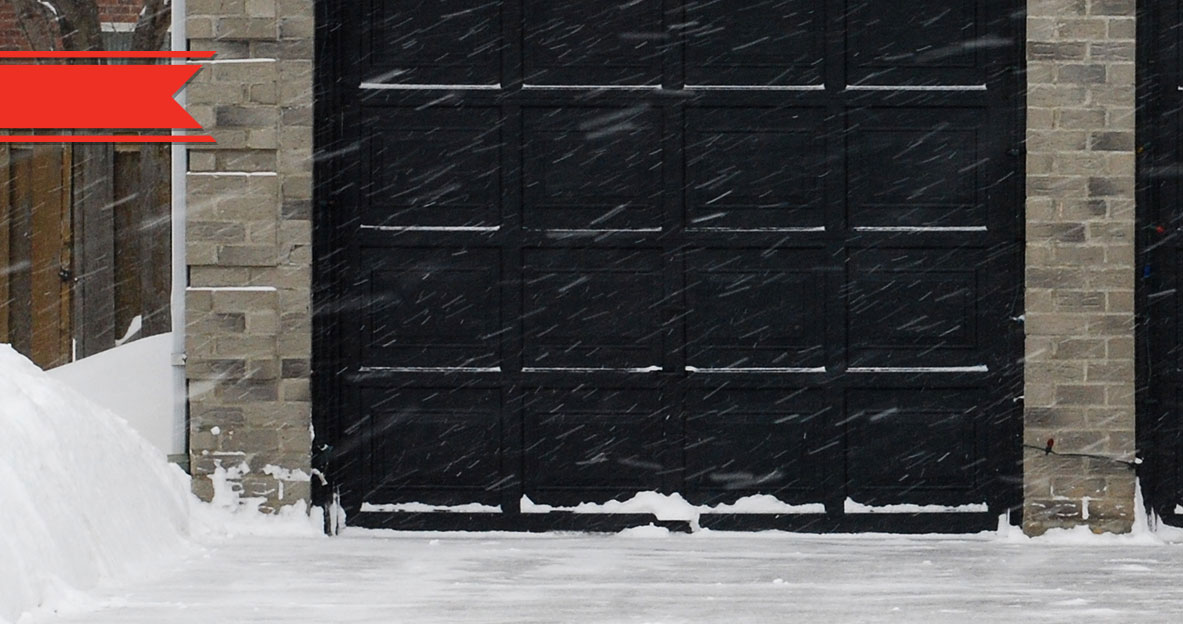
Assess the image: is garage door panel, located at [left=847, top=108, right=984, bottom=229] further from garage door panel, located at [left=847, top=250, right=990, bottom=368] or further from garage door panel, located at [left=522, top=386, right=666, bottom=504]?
garage door panel, located at [left=522, top=386, right=666, bottom=504]

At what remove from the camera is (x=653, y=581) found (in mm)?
7355

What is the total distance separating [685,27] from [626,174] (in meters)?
0.85

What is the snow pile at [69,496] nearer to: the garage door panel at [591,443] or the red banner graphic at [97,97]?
the red banner graphic at [97,97]

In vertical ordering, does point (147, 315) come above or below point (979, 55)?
below

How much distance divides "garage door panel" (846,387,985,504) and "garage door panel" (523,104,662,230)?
5.14ft

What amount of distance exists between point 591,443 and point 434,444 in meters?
0.85

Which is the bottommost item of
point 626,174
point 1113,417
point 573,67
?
point 1113,417

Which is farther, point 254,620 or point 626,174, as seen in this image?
point 626,174

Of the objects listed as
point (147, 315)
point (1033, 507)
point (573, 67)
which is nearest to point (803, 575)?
point (1033, 507)

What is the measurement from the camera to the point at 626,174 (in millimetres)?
8992

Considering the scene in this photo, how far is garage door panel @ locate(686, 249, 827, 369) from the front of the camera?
8.99 metres

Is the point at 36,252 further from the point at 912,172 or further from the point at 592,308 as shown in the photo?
the point at 912,172

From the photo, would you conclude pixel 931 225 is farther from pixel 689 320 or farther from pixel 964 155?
pixel 689 320

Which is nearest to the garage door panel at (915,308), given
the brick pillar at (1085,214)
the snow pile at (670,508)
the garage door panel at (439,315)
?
the brick pillar at (1085,214)
